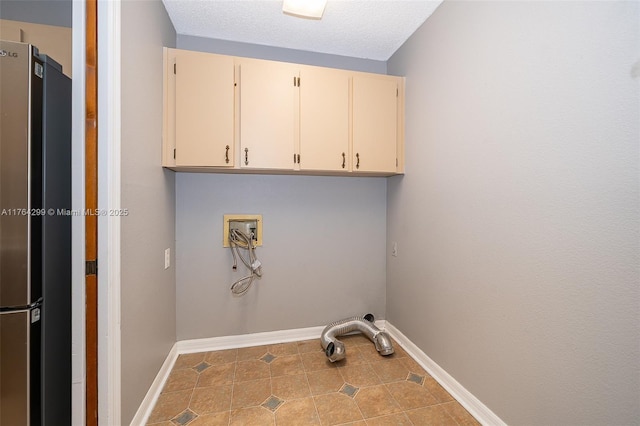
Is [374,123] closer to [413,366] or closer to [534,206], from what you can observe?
[534,206]

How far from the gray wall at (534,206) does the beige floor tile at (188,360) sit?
→ 1846 millimetres

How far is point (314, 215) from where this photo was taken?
7.85 feet

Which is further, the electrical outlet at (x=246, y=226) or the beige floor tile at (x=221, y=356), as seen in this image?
the electrical outlet at (x=246, y=226)

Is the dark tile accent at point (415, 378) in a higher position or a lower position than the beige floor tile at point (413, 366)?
lower

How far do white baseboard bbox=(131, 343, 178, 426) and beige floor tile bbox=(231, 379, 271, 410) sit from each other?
1.57 ft

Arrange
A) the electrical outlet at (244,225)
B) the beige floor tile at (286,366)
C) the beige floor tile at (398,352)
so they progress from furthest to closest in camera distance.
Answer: the electrical outlet at (244,225) < the beige floor tile at (398,352) < the beige floor tile at (286,366)

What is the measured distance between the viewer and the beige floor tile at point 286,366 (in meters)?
1.88

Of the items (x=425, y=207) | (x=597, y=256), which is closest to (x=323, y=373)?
(x=425, y=207)

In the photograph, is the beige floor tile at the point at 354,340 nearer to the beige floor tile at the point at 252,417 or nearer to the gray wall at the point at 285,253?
the gray wall at the point at 285,253

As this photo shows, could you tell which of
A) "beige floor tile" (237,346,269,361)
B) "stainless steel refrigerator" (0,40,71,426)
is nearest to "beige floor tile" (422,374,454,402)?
"beige floor tile" (237,346,269,361)

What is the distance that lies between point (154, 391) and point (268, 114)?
206 cm

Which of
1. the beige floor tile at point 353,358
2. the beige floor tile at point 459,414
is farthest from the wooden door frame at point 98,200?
the beige floor tile at point 459,414

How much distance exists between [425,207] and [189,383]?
216 cm

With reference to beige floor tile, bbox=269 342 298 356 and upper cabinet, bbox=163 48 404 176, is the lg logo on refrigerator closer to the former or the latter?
upper cabinet, bbox=163 48 404 176
